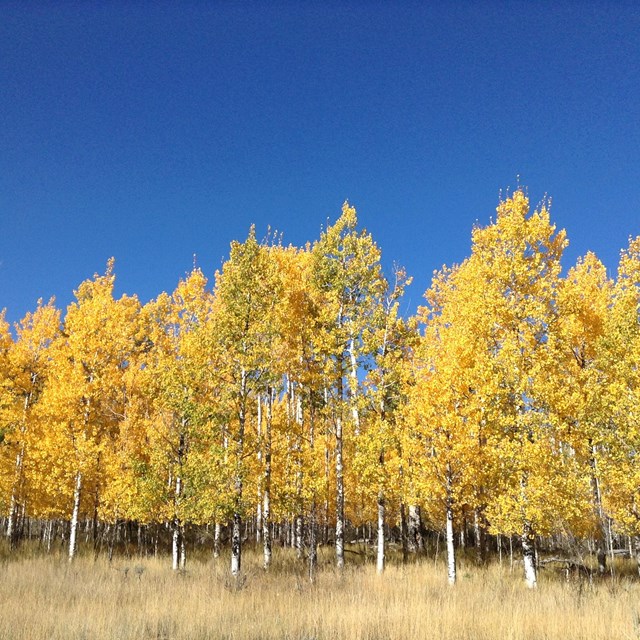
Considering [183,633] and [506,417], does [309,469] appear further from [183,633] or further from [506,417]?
[183,633]

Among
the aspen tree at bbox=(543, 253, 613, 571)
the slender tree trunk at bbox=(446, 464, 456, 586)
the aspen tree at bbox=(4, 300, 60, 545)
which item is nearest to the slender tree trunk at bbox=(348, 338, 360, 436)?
the slender tree trunk at bbox=(446, 464, 456, 586)

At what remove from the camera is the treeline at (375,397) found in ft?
45.5

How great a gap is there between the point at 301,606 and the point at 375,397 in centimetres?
857

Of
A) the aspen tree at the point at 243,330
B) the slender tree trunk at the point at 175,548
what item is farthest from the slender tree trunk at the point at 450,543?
the slender tree trunk at the point at 175,548

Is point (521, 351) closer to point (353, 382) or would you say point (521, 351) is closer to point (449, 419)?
point (449, 419)

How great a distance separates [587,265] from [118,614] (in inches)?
747

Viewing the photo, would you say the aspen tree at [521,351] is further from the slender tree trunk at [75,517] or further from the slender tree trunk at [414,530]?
the slender tree trunk at [75,517]

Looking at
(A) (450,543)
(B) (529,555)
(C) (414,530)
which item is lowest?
(C) (414,530)

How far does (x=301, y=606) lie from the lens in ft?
34.7

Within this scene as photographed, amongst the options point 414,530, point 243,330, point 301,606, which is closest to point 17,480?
point 243,330

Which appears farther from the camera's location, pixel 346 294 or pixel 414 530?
pixel 414 530

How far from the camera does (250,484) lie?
15.0m

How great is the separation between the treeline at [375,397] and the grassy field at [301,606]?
4.57 ft

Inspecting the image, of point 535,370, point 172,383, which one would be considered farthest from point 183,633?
point 535,370
